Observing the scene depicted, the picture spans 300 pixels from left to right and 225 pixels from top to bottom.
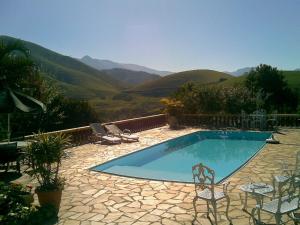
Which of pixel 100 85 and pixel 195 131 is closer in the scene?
pixel 195 131

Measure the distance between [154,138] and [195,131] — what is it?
2748 millimetres

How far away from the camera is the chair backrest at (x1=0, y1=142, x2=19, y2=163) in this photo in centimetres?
814

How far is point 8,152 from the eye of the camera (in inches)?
323

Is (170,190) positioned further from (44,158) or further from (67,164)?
(67,164)

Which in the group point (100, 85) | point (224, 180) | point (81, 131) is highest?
point (100, 85)

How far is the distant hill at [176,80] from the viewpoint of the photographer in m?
79.8

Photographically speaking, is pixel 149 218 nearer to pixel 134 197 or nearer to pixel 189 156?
pixel 134 197

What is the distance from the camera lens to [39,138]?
582 centimetres

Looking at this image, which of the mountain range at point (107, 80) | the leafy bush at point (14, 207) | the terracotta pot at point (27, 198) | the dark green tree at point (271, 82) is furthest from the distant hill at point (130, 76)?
the leafy bush at point (14, 207)

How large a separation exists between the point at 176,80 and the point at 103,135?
73.2 meters

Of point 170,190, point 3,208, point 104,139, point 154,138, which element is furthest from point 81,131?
point 3,208

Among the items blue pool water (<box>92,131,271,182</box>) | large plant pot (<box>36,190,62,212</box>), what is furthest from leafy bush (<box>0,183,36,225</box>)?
blue pool water (<box>92,131,271,182</box>)

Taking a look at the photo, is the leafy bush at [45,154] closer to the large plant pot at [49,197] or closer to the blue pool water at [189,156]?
the large plant pot at [49,197]

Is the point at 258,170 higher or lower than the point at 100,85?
lower
